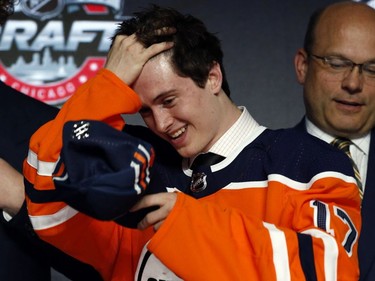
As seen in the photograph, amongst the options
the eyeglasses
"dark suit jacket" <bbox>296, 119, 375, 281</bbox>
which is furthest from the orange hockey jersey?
the eyeglasses

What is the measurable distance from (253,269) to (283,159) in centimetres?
27

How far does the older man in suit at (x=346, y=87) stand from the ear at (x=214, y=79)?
1.48ft

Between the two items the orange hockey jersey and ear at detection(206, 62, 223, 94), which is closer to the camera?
Answer: the orange hockey jersey

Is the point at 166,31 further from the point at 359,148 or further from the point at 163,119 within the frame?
the point at 359,148

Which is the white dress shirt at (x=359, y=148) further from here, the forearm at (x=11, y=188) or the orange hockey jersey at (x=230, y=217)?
the forearm at (x=11, y=188)

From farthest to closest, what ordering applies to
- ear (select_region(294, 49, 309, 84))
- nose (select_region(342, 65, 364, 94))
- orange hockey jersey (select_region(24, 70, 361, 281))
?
1. ear (select_region(294, 49, 309, 84))
2. nose (select_region(342, 65, 364, 94))
3. orange hockey jersey (select_region(24, 70, 361, 281))

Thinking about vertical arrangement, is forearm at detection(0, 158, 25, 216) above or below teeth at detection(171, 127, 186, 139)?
below

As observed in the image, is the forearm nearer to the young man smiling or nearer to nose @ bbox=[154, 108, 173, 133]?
the young man smiling

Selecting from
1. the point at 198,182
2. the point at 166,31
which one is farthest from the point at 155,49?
the point at 198,182

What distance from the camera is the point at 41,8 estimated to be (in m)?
2.47

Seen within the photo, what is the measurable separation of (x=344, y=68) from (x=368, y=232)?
14.4 inches

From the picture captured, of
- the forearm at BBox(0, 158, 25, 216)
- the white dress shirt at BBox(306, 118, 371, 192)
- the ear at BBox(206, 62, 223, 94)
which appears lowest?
the white dress shirt at BBox(306, 118, 371, 192)

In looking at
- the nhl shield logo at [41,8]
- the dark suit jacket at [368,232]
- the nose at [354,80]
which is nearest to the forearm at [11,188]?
the dark suit jacket at [368,232]

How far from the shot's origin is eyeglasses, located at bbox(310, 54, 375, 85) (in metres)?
2.11
